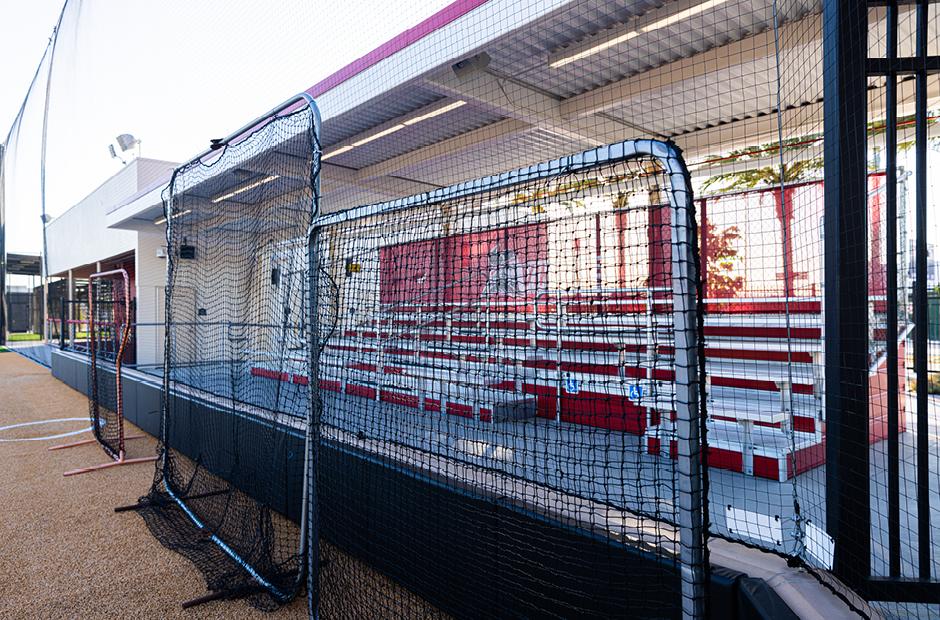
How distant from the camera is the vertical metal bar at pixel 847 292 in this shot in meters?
1.69

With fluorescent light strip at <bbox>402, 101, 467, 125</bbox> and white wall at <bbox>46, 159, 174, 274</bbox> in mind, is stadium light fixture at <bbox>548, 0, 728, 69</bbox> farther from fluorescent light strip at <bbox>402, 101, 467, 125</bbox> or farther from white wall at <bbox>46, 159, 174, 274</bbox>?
white wall at <bbox>46, 159, 174, 274</bbox>

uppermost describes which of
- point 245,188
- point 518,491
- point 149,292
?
point 245,188

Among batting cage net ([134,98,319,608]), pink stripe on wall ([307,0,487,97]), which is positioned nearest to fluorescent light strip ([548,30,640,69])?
pink stripe on wall ([307,0,487,97])

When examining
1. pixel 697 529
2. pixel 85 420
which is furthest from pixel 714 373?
pixel 85 420

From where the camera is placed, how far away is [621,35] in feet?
14.5

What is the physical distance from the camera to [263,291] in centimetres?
402

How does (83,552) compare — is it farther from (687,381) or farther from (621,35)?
(621,35)

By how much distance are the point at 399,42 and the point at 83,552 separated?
457 cm

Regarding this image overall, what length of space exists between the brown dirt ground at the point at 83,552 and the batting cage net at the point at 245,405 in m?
0.14

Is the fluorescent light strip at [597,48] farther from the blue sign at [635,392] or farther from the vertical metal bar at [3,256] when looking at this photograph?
the vertical metal bar at [3,256]

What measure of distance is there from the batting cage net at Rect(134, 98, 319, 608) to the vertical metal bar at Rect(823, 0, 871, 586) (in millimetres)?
2094

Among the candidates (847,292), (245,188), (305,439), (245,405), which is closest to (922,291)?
(847,292)

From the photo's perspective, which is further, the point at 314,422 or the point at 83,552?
the point at 83,552

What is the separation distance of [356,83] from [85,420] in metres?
5.68
